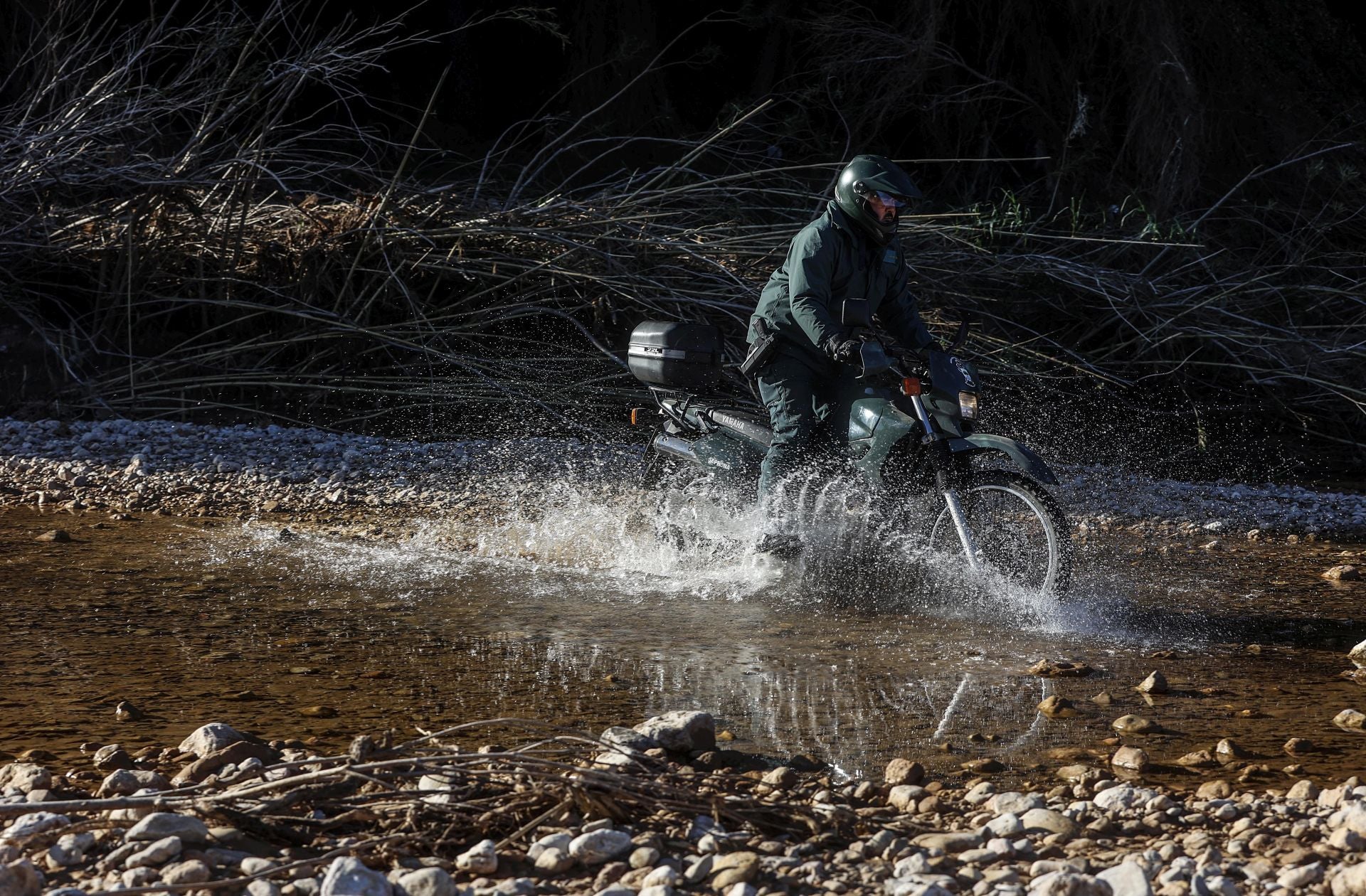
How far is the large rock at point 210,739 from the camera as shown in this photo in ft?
11.1

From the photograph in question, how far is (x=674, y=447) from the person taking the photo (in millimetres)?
6246

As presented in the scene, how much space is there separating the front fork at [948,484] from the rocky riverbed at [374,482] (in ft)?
7.14

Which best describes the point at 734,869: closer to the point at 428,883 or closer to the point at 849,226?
the point at 428,883

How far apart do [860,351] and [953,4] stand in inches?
308

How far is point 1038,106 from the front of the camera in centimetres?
1201

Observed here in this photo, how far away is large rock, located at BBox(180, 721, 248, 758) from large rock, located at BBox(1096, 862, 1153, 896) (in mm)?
2090

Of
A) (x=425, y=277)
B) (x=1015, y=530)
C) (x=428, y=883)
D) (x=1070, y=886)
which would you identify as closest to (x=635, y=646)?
(x=1015, y=530)

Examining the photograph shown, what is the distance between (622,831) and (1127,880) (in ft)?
3.34

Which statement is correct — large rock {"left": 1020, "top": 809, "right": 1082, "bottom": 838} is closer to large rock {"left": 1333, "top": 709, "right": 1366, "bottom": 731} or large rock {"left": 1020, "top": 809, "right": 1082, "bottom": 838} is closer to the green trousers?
large rock {"left": 1333, "top": 709, "right": 1366, "bottom": 731}

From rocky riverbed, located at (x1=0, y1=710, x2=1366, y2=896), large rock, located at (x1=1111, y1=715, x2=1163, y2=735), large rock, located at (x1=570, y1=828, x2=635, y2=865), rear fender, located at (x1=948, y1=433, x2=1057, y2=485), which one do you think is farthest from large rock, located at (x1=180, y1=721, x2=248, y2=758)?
rear fender, located at (x1=948, y1=433, x2=1057, y2=485)

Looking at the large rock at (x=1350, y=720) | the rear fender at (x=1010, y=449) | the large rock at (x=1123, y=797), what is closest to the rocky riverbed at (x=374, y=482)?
the rear fender at (x=1010, y=449)

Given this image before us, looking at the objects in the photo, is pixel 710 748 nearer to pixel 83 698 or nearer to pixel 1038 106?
pixel 83 698

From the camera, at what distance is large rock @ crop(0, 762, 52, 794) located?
10.4 feet

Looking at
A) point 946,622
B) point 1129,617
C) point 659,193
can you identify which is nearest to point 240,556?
point 946,622
